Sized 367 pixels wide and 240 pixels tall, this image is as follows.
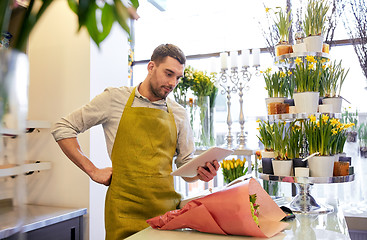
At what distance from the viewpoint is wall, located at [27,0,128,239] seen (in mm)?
2459

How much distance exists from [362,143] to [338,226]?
1.80 metres

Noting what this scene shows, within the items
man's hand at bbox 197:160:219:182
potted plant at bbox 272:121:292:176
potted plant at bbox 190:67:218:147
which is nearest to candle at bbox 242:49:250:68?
potted plant at bbox 190:67:218:147

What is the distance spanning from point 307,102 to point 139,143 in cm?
92

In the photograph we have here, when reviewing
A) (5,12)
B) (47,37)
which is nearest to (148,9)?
(47,37)

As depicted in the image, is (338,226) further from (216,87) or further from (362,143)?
(216,87)

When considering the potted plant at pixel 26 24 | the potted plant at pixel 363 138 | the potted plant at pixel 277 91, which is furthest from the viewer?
the potted plant at pixel 363 138

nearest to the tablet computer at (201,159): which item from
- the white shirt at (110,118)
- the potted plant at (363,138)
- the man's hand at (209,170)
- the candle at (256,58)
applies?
the man's hand at (209,170)

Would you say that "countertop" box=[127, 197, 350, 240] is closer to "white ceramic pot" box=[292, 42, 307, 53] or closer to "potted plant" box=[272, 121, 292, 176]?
"potted plant" box=[272, 121, 292, 176]

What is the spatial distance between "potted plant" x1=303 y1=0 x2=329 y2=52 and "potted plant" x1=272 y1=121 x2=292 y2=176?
546 mm

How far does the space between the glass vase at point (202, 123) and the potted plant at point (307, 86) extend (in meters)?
1.30

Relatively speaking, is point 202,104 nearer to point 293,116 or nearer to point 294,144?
point 293,116

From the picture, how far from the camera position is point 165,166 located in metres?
1.85

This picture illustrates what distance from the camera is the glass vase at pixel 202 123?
312 centimetres

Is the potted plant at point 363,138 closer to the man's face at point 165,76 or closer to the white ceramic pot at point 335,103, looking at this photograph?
the white ceramic pot at point 335,103
